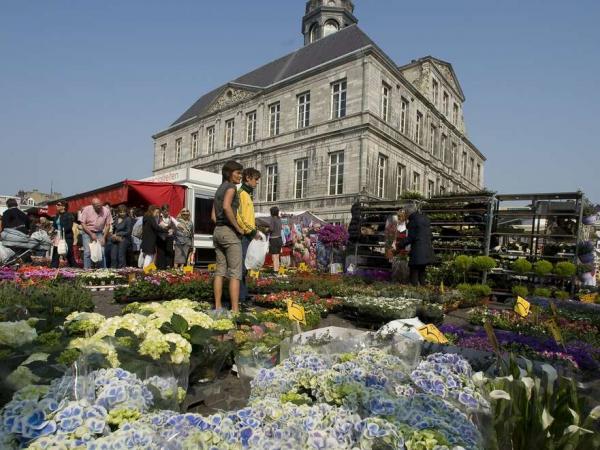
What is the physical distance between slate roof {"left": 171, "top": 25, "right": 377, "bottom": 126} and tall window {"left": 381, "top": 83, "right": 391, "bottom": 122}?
3.03 metres

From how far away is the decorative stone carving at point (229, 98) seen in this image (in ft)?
106

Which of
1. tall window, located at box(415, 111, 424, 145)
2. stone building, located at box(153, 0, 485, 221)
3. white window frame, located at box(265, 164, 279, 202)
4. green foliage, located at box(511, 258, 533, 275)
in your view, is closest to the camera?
green foliage, located at box(511, 258, 533, 275)

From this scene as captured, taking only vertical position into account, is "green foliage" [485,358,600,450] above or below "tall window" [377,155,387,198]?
below

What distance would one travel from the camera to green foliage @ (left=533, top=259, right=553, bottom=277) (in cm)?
886

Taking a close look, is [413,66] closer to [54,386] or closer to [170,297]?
[170,297]

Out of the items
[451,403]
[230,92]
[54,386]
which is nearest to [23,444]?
[54,386]

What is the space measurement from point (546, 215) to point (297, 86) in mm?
21973

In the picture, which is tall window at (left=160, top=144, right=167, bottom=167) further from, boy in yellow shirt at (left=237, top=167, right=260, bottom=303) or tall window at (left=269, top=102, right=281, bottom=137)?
boy in yellow shirt at (left=237, top=167, right=260, bottom=303)

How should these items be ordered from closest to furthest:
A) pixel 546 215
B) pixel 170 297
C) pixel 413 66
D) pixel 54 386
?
pixel 54 386
pixel 170 297
pixel 546 215
pixel 413 66

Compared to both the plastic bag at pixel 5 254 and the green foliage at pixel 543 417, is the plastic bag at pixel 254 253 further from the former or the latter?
the plastic bag at pixel 5 254

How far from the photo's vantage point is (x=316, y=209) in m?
25.9

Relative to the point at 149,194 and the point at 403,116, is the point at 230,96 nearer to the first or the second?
the point at 403,116

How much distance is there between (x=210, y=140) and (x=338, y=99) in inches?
588

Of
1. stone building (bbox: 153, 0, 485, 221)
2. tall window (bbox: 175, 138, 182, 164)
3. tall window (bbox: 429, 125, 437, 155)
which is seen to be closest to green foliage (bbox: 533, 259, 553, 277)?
stone building (bbox: 153, 0, 485, 221)
